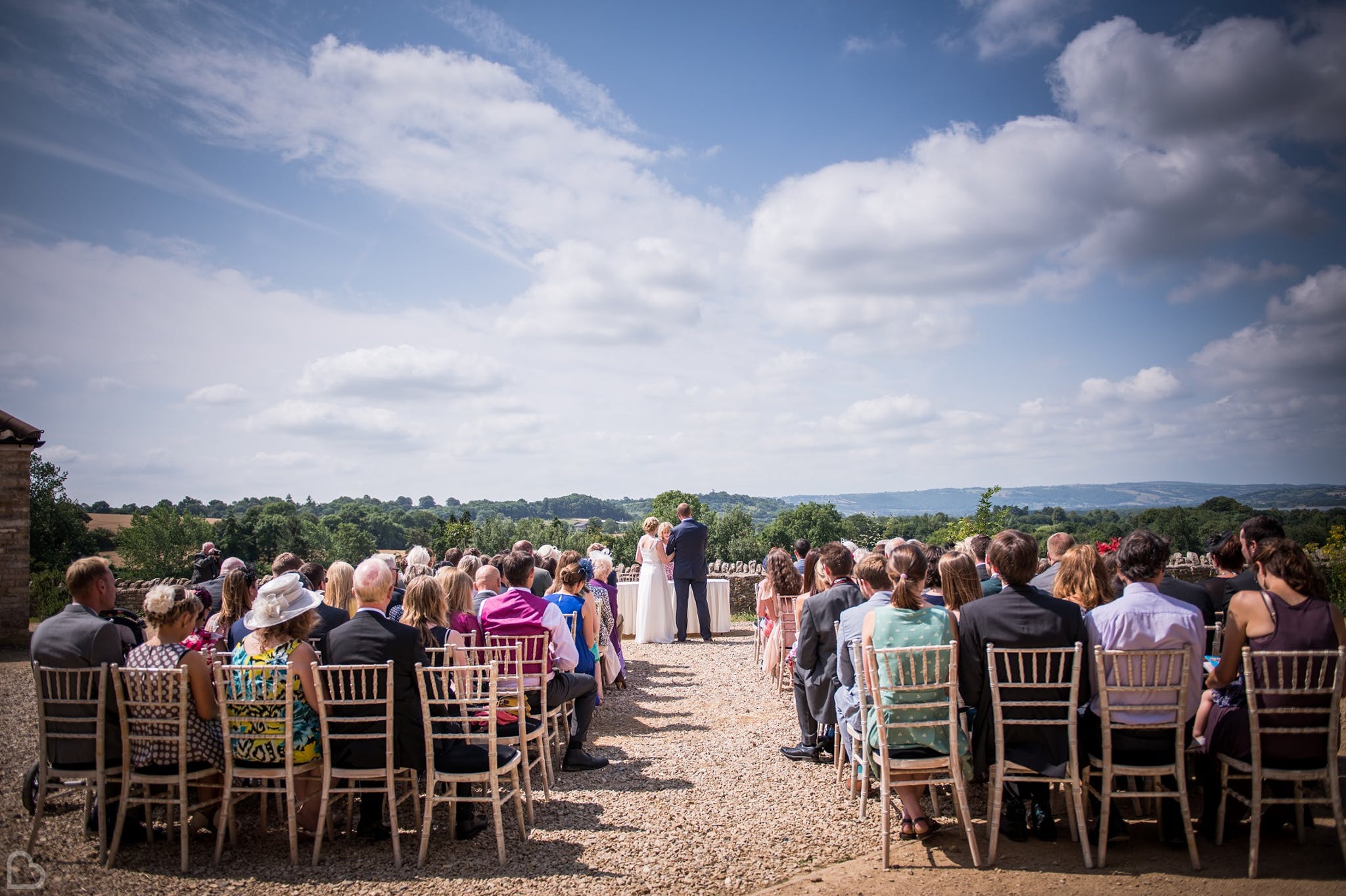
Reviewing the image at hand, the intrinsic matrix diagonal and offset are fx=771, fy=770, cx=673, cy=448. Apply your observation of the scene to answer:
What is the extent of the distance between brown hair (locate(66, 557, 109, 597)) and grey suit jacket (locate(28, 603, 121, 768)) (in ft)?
0.77

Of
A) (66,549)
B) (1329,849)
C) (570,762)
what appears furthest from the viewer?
(66,549)

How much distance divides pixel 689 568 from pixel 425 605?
7399 millimetres

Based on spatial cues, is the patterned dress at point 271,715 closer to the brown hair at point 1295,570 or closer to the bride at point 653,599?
the brown hair at point 1295,570

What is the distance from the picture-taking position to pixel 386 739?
4.19 m

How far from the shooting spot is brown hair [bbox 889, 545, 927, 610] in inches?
168

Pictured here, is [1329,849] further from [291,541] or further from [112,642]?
[291,541]

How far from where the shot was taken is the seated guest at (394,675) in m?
4.27

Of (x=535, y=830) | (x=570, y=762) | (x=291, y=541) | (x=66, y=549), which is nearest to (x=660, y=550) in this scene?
(x=570, y=762)

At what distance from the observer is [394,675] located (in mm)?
4250

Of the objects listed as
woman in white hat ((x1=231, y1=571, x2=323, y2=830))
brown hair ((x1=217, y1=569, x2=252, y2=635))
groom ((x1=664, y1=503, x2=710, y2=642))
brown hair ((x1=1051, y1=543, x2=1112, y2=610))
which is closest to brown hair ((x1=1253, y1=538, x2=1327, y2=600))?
brown hair ((x1=1051, y1=543, x2=1112, y2=610))

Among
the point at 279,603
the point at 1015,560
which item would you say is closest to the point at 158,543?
the point at 279,603

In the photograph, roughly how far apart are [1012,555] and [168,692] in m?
4.58

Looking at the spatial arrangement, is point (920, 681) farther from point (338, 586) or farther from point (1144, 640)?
point (338, 586)

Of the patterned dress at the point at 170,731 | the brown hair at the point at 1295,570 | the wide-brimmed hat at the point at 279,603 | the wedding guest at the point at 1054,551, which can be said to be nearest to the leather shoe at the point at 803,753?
the wedding guest at the point at 1054,551
